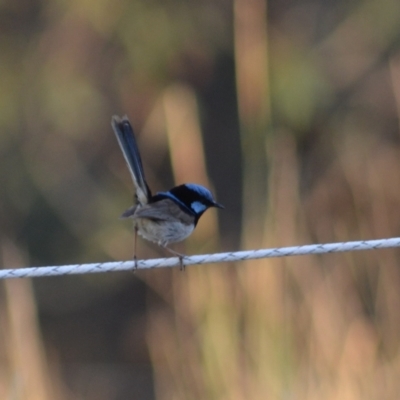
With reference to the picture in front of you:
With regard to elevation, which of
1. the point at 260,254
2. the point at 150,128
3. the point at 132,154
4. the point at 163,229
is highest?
the point at 150,128

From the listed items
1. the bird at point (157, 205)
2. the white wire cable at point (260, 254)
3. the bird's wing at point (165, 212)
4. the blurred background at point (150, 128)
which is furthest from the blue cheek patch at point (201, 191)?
the white wire cable at point (260, 254)

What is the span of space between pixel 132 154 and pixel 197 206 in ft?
1.33

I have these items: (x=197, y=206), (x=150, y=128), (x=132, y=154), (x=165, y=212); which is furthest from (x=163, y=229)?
(x=150, y=128)

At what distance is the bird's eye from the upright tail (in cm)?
21

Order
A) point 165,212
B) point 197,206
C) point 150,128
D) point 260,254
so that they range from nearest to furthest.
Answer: point 260,254, point 165,212, point 197,206, point 150,128

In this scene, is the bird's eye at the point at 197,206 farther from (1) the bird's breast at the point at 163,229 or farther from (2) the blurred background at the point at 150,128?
(2) the blurred background at the point at 150,128

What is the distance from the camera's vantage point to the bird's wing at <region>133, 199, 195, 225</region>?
281cm

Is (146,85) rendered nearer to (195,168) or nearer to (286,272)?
(195,168)

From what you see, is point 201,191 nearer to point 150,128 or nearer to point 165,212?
point 165,212

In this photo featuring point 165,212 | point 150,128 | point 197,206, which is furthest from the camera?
point 150,128

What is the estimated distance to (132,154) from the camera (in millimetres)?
2877

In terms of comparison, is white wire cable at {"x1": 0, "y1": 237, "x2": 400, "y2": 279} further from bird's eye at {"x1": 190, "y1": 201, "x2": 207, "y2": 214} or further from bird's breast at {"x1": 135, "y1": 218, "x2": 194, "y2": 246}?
bird's eye at {"x1": 190, "y1": 201, "x2": 207, "y2": 214}

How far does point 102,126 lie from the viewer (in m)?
5.69

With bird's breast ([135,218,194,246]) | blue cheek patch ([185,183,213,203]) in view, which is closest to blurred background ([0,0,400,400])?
blue cheek patch ([185,183,213,203])
